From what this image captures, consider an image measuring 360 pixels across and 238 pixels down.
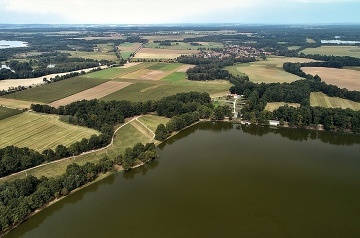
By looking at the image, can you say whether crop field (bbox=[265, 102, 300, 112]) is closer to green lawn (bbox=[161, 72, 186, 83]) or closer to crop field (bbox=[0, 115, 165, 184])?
crop field (bbox=[0, 115, 165, 184])

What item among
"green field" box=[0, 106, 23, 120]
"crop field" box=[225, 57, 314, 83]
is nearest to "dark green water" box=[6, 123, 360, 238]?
"green field" box=[0, 106, 23, 120]

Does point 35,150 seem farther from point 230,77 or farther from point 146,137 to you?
point 230,77

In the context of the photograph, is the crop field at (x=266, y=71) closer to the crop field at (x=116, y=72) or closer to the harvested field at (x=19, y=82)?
the crop field at (x=116, y=72)

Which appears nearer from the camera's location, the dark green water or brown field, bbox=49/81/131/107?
the dark green water

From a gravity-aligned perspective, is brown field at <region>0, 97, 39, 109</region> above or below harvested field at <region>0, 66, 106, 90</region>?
below

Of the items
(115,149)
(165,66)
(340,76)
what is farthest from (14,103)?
(340,76)

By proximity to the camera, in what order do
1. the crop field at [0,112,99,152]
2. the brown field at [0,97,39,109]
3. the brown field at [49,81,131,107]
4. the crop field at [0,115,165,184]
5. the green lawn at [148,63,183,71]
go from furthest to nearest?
the green lawn at [148,63,183,71], the brown field at [49,81,131,107], the brown field at [0,97,39,109], the crop field at [0,112,99,152], the crop field at [0,115,165,184]

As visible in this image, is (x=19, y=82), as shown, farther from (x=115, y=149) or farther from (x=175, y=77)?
(x=115, y=149)

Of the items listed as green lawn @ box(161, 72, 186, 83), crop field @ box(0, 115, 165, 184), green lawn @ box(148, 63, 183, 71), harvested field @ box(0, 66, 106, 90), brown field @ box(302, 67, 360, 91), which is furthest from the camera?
green lawn @ box(148, 63, 183, 71)

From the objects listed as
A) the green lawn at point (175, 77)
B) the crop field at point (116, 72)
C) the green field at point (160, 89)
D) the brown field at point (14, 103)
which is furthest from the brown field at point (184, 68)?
the brown field at point (14, 103)
